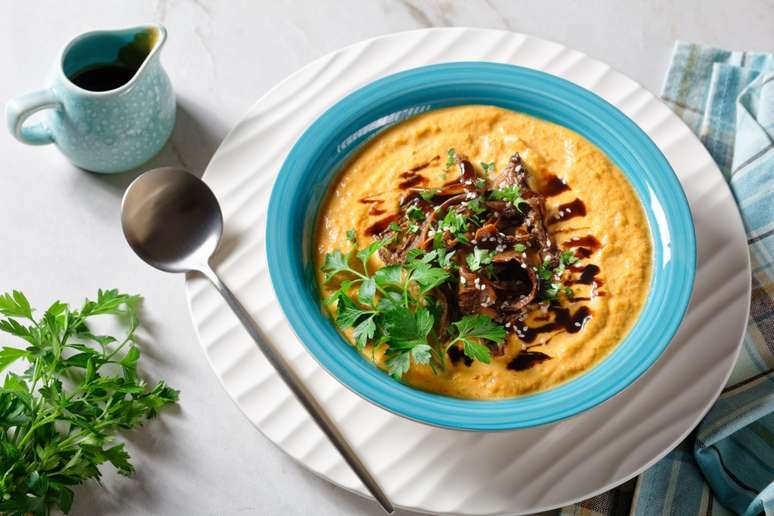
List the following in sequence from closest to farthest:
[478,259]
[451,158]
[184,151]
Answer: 1. [478,259]
2. [451,158]
3. [184,151]

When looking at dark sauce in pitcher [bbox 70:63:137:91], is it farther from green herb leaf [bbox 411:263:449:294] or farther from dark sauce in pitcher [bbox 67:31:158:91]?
green herb leaf [bbox 411:263:449:294]

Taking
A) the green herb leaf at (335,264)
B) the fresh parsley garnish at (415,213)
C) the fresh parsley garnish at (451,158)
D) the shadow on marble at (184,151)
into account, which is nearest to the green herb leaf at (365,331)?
the green herb leaf at (335,264)

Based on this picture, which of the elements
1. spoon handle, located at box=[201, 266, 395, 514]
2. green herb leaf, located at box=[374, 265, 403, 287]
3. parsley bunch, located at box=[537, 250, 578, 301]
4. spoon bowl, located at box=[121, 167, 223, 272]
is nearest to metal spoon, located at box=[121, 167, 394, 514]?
spoon bowl, located at box=[121, 167, 223, 272]

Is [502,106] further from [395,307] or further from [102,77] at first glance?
[102,77]

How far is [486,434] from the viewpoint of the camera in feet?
11.2

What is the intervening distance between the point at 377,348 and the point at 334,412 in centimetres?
35

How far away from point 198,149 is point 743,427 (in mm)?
2710

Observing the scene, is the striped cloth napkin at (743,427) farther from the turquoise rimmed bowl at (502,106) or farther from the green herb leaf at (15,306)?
the green herb leaf at (15,306)

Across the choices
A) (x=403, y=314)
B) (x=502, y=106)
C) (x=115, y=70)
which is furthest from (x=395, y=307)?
(x=115, y=70)

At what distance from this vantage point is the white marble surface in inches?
144

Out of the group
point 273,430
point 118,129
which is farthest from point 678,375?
point 118,129

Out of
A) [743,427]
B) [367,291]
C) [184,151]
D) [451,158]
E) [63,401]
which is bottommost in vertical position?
[63,401]

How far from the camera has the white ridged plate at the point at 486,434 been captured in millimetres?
3307

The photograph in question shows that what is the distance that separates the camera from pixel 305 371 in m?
3.51
